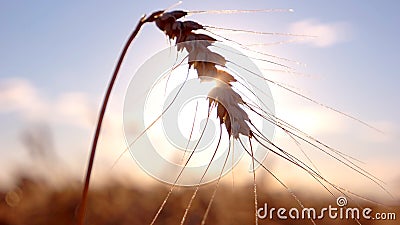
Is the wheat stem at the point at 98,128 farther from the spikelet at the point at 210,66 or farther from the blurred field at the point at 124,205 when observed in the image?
the blurred field at the point at 124,205

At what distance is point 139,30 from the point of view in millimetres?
770

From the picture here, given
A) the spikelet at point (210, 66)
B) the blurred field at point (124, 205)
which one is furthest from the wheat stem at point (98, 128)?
the blurred field at point (124, 205)

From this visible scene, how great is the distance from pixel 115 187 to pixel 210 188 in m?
0.55

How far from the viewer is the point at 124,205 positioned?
3205 mm

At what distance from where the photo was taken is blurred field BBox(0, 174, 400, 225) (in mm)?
2943

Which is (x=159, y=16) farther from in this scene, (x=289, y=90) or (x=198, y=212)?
(x=198, y=212)

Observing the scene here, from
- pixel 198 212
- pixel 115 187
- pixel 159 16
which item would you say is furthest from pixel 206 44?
pixel 115 187

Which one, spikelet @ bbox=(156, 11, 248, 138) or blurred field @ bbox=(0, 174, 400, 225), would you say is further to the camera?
blurred field @ bbox=(0, 174, 400, 225)

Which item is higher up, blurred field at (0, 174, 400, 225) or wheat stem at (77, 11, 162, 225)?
blurred field at (0, 174, 400, 225)

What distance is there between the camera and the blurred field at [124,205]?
2.94 meters

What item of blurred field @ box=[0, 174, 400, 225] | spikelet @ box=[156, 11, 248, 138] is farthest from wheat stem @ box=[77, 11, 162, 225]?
blurred field @ box=[0, 174, 400, 225]

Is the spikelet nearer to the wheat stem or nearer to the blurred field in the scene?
the wheat stem

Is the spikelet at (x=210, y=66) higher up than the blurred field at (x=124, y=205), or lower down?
lower down

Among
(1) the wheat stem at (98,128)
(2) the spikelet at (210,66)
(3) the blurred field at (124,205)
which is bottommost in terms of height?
(1) the wheat stem at (98,128)
